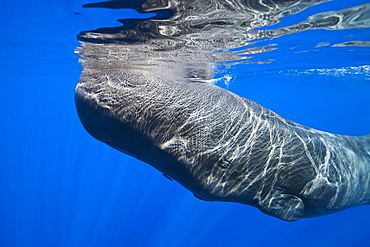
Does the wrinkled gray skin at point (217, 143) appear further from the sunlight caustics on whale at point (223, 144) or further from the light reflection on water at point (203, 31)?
the light reflection on water at point (203, 31)

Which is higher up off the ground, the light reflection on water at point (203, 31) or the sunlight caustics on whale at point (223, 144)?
the light reflection on water at point (203, 31)

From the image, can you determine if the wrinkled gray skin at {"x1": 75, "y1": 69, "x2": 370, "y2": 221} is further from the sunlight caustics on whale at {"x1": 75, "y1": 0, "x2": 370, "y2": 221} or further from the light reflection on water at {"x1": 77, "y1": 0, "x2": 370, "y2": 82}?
the light reflection on water at {"x1": 77, "y1": 0, "x2": 370, "y2": 82}

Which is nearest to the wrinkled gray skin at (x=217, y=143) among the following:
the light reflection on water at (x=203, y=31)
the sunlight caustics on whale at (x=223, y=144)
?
the sunlight caustics on whale at (x=223, y=144)

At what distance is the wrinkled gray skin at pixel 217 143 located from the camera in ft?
8.20

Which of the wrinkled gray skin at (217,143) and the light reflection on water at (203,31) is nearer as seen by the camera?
the wrinkled gray skin at (217,143)

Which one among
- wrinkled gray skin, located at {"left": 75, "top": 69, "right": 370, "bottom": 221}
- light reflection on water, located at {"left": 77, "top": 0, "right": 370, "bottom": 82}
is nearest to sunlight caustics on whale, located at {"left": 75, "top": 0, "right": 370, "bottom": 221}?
wrinkled gray skin, located at {"left": 75, "top": 69, "right": 370, "bottom": 221}

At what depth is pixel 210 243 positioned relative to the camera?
2472 centimetres

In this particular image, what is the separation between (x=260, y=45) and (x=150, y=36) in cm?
501

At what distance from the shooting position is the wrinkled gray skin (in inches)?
98.3

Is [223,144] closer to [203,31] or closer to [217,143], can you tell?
[217,143]

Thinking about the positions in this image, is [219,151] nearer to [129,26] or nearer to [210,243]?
[129,26]

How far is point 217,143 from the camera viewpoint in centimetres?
270

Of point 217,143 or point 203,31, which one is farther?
point 203,31

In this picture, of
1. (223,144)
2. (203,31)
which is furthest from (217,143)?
(203,31)
